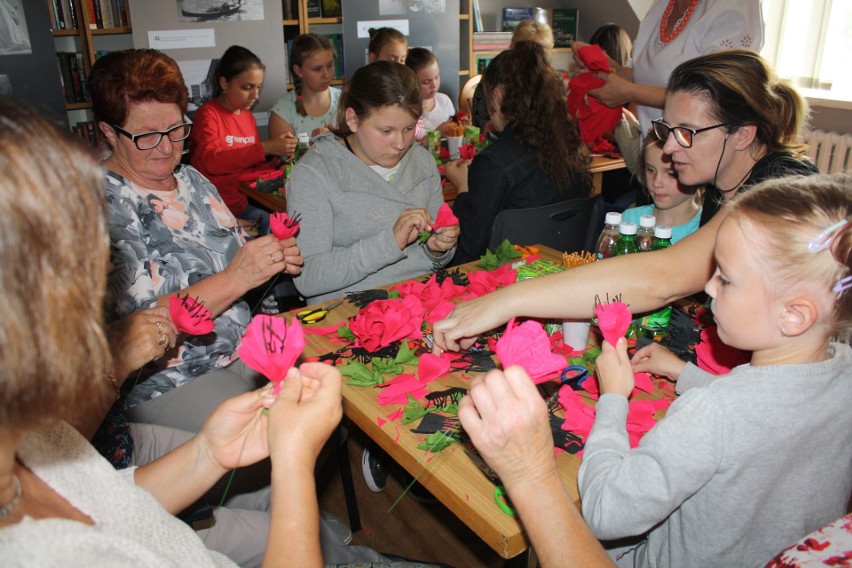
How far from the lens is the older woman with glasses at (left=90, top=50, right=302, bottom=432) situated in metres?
2.17

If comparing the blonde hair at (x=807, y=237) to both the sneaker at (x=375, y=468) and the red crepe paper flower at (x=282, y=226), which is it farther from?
the sneaker at (x=375, y=468)

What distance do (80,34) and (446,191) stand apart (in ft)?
12.5

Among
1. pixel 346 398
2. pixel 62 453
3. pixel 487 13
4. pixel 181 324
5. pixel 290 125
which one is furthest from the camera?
pixel 487 13

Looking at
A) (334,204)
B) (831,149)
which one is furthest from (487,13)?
(334,204)

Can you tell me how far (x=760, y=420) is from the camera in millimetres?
1239

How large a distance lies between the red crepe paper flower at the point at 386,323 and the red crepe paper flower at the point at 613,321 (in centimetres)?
69

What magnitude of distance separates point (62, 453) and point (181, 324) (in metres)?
0.76

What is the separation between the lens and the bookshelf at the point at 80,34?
5.34m

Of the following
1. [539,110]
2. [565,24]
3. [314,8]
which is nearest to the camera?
[539,110]

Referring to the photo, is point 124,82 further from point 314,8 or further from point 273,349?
point 314,8

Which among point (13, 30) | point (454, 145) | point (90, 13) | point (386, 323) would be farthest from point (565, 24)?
point (386, 323)

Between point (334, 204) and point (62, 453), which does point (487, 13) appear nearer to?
point (334, 204)

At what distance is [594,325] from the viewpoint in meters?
2.01

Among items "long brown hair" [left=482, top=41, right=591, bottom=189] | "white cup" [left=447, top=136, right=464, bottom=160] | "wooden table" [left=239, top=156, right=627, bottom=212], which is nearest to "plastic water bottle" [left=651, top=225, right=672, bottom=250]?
"long brown hair" [left=482, top=41, right=591, bottom=189]
